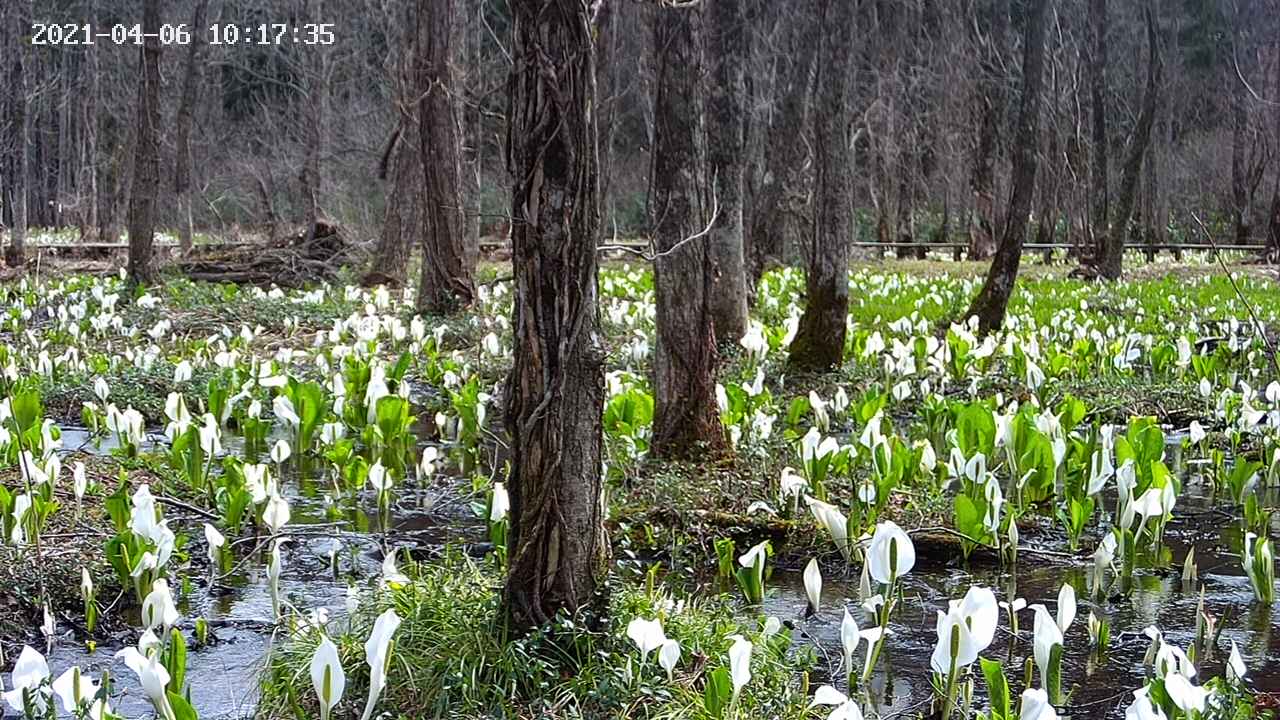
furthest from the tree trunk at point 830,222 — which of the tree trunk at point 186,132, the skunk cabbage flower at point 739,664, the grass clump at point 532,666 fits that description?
the tree trunk at point 186,132

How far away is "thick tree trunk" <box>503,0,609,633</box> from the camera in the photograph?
3170mm

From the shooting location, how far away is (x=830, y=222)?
856cm

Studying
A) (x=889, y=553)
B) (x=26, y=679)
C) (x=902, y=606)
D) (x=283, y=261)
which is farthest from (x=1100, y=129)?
(x=26, y=679)

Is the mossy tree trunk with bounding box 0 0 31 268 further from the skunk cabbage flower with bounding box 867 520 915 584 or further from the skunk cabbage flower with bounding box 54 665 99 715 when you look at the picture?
the skunk cabbage flower with bounding box 867 520 915 584

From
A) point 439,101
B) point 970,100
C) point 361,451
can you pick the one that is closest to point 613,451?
point 361,451

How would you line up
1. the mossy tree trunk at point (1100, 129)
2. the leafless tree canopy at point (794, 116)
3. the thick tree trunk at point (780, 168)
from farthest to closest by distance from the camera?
the leafless tree canopy at point (794, 116) → the mossy tree trunk at point (1100, 129) → the thick tree trunk at point (780, 168)

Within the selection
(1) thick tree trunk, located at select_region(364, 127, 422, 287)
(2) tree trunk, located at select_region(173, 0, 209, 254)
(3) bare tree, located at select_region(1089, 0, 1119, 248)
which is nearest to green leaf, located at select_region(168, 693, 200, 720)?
(1) thick tree trunk, located at select_region(364, 127, 422, 287)

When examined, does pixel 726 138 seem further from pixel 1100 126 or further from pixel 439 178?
pixel 1100 126

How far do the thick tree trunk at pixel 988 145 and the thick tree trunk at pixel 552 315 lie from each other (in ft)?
70.3

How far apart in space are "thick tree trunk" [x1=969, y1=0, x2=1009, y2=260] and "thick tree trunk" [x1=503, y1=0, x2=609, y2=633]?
2143cm

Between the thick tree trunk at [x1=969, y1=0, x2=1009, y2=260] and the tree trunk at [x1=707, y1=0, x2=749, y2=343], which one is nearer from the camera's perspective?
the tree trunk at [x1=707, y1=0, x2=749, y2=343]

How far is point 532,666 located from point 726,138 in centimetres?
557

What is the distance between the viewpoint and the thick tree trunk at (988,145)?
24.2 meters

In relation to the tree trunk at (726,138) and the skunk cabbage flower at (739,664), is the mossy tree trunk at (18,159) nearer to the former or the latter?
the tree trunk at (726,138)
